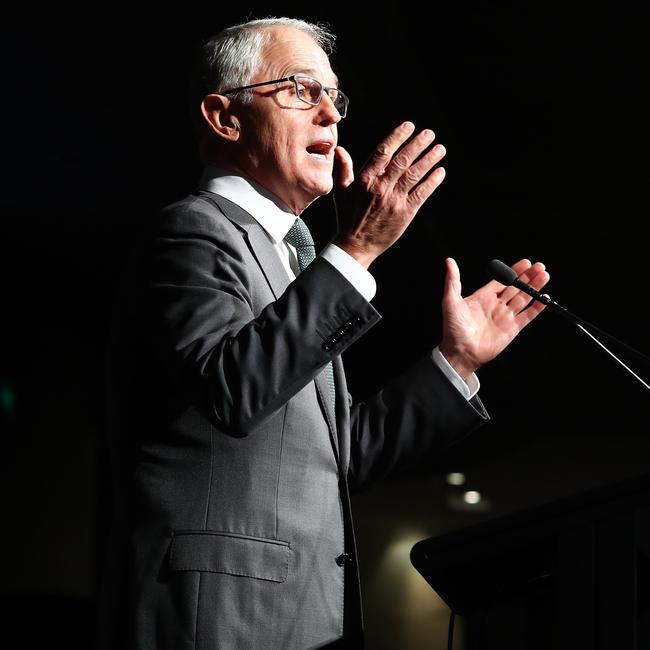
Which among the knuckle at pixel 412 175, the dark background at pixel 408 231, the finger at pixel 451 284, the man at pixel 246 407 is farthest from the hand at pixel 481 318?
the dark background at pixel 408 231

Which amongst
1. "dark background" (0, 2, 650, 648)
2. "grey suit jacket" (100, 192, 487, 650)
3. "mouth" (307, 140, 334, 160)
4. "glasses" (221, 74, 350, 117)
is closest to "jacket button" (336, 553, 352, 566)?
"grey suit jacket" (100, 192, 487, 650)

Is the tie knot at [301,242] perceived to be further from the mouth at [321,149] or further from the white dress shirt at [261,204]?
the mouth at [321,149]

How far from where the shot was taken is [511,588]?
46.3 inches

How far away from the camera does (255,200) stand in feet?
4.96

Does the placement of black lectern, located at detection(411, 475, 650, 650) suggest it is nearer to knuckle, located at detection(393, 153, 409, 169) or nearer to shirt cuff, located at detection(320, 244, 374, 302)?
shirt cuff, located at detection(320, 244, 374, 302)

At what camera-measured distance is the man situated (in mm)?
1171

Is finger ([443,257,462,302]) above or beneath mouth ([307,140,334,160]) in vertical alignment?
beneath

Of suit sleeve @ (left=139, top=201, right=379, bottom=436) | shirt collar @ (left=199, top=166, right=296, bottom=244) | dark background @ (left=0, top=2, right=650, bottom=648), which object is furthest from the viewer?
dark background @ (left=0, top=2, right=650, bottom=648)

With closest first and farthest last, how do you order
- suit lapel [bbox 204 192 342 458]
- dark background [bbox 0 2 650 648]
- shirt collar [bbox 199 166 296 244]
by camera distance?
1. suit lapel [bbox 204 192 342 458]
2. shirt collar [bbox 199 166 296 244]
3. dark background [bbox 0 2 650 648]

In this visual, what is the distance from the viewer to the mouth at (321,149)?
61.6 inches

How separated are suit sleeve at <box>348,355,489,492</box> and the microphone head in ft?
0.66

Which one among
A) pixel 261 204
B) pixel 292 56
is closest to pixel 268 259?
pixel 261 204

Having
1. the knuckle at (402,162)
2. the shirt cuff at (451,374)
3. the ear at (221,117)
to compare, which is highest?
the ear at (221,117)

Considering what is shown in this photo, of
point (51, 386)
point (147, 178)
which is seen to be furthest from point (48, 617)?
point (147, 178)
